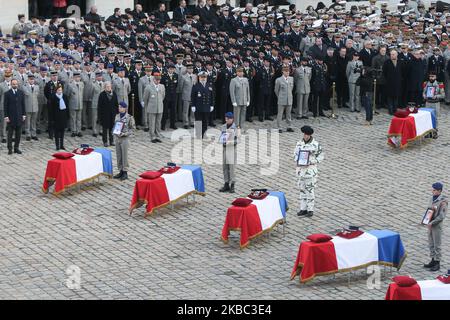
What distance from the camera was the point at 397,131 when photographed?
31.2 m

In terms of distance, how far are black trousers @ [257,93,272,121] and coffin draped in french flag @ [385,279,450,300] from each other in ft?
52.3

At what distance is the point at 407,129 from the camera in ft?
102

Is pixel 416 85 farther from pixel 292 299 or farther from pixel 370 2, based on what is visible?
pixel 292 299

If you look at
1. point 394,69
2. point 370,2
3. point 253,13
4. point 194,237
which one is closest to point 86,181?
point 194,237

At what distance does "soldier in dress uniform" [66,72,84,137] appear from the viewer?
1260 inches

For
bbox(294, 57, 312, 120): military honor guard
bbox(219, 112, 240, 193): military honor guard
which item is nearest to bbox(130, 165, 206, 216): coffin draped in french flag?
bbox(219, 112, 240, 193): military honor guard

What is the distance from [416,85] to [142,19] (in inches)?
349

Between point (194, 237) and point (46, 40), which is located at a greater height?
point (46, 40)

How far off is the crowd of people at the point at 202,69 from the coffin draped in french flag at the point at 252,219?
8.17 m

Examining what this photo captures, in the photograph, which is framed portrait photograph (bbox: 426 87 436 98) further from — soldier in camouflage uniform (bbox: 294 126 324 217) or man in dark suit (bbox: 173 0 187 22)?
man in dark suit (bbox: 173 0 187 22)

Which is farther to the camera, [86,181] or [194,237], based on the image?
[86,181]

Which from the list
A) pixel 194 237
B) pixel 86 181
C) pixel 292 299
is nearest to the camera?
pixel 292 299

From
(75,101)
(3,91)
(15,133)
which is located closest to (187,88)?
(75,101)

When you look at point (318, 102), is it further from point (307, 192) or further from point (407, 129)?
point (307, 192)
